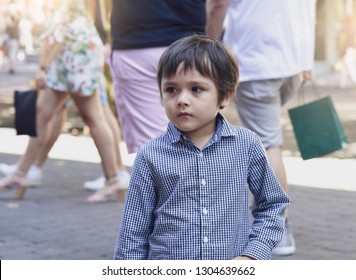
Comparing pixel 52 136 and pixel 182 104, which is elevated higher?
pixel 182 104

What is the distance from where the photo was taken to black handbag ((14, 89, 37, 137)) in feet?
25.3

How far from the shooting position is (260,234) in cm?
334

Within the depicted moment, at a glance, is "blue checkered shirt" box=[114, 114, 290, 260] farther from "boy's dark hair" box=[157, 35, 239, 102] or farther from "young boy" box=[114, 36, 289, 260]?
"boy's dark hair" box=[157, 35, 239, 102]

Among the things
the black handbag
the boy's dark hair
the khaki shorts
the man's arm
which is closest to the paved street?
the black handbag

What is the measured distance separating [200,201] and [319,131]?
266 centimetres

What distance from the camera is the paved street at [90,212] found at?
6039 millimetres

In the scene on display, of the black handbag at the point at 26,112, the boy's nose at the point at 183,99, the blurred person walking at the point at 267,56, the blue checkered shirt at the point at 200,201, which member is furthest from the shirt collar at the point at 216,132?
the black handbag at the point at 26,112

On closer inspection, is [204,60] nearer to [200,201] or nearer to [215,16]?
[200,201]

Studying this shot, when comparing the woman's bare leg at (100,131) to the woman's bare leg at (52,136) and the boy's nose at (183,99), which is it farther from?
the boy's nose at (183,99)

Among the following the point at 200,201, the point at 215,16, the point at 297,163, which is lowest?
the point at 297,163

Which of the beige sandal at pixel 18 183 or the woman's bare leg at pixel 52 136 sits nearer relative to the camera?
the beige sandal at pixel 18 183

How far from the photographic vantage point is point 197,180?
3252 mm

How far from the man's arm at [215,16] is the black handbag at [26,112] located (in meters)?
2.42

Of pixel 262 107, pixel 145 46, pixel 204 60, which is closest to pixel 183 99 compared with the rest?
pixel 204 60
